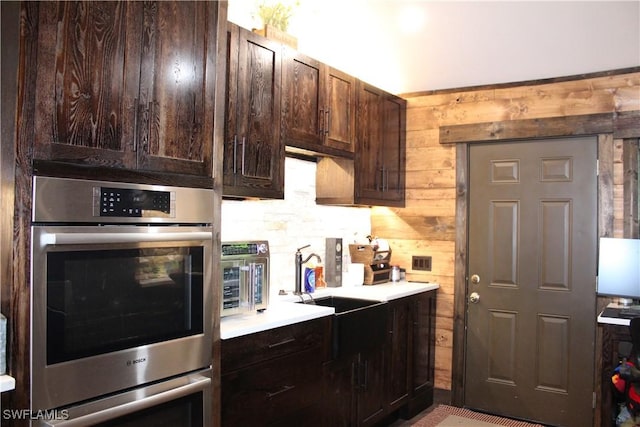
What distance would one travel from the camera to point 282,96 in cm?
312

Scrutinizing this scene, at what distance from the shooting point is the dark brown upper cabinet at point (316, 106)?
10.5 feet

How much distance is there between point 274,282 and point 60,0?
87.2 inches

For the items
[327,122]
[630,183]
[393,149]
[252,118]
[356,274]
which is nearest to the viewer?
[252,118]

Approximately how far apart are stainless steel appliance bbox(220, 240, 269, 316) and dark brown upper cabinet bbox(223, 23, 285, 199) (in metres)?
0.30

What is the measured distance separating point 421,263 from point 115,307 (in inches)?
119

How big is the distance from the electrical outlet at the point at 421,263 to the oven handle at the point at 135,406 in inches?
103

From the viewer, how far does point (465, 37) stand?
150 inches

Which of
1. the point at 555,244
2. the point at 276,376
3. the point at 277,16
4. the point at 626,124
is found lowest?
the point at 276,376

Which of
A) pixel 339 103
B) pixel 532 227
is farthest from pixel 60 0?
pixel 532 227

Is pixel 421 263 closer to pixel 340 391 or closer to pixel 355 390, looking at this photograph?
pixel 355 390

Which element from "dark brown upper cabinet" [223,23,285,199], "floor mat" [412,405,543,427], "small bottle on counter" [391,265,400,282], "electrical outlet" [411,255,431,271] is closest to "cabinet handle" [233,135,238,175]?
"dark brown upper cabinet" [223,23,285,199]

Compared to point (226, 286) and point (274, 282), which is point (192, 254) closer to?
point (226, 286)

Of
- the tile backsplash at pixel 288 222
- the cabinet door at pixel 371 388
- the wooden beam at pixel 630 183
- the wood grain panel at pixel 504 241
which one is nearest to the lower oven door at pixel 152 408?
the tile backsplash at pixel 288 222

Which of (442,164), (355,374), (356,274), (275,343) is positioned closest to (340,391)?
(355,374)
